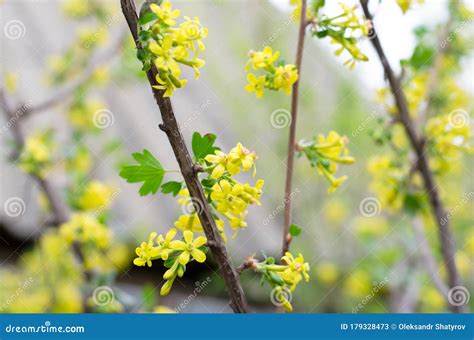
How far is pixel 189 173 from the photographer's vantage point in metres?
0.99

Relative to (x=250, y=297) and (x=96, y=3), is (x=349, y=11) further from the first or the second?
(x=250, y=297)

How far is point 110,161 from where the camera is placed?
129 inches

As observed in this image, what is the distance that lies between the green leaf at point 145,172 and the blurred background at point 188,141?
795 millimetres

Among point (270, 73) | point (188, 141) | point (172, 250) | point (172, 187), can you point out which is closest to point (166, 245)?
point (172, 250)

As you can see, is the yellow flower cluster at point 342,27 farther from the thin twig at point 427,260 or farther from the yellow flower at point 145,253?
the thin twig at point 427,260

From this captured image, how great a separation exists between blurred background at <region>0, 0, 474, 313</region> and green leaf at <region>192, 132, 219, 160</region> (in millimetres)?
901

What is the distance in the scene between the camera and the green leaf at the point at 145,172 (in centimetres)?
113

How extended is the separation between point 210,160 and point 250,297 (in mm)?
2809

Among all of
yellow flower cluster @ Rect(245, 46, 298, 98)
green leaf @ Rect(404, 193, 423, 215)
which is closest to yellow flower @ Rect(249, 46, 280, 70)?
yellow flower cluster @ Rect(245, 46, 298, 98)

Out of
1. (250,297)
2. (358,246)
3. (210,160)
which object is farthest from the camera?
(358,246)

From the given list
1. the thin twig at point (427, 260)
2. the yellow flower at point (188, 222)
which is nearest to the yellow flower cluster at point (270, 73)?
the yellow flower at point (188, 222)

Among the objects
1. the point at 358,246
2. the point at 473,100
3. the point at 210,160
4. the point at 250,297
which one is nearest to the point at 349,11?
the point at 210,160

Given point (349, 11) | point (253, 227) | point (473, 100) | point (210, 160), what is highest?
point (349, 11)

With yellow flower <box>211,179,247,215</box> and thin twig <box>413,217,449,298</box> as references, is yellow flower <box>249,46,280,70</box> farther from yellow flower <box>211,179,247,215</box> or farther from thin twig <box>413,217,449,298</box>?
thin twig <box>413,217,449,298</box>
